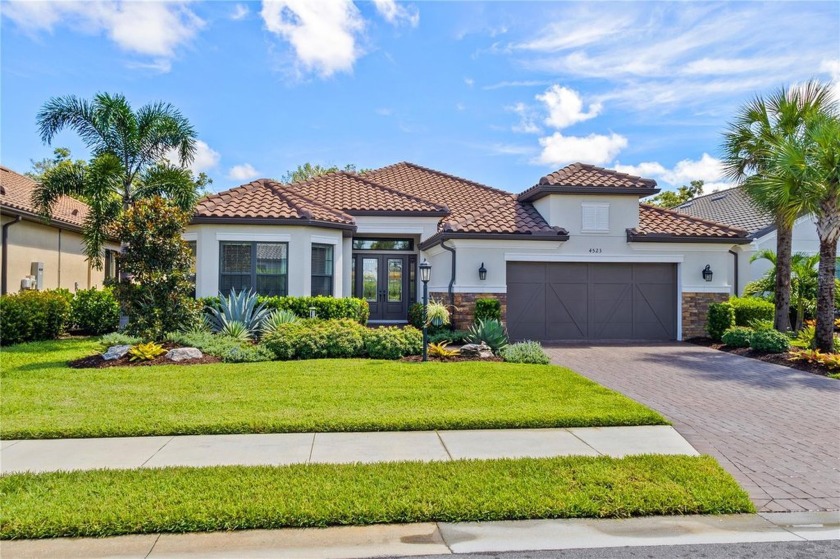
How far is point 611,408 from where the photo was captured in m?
7.50

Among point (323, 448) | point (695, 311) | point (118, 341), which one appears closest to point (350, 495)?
point (323, 448)

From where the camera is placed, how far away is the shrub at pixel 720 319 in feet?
49.2

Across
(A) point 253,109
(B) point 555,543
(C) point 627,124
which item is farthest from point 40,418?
(C) point 627,124

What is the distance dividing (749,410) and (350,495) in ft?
20.9

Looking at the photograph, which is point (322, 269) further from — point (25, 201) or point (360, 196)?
point (25, 201)

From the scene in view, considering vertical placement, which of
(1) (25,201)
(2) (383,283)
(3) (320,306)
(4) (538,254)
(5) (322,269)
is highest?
(1) (25,201)

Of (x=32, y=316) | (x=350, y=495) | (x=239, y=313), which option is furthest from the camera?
(x=32, y=316)

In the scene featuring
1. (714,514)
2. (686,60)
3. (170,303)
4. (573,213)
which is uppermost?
(686,60)

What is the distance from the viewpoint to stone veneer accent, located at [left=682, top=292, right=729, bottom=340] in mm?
16047

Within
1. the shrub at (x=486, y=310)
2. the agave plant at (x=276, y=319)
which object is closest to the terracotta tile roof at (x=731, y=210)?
the shrub at (x=486, y=310)

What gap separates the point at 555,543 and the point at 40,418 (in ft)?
21.3

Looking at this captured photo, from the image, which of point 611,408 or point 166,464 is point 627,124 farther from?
point 166,464

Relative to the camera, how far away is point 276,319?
1312 centimetres

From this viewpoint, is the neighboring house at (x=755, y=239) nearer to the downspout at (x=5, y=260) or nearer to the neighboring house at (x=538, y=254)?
the neighboring house at (x=538, y=254)
